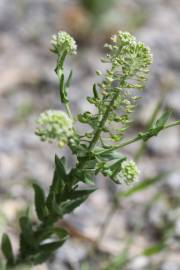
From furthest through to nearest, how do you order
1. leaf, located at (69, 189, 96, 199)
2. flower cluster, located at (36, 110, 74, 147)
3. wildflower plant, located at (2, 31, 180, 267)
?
1. leaf, located at (69, 189, 96, 199)
2. wildflower plant, located at (2, 31, 180, 267)
3. flower cluster, located at (36, 110, 74, 147)

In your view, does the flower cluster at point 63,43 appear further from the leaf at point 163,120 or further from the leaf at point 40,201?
the leaf at point 40,201

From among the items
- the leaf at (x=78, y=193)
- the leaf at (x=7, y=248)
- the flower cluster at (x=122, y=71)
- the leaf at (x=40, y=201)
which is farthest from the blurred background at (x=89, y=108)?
the flower cluster at (x=122, y=71)

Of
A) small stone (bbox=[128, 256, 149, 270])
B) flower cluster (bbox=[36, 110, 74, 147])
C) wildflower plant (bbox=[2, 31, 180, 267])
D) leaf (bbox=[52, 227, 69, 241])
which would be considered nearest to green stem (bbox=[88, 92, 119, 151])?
wildflower plant (bbox=[2, 31, 180, 267])

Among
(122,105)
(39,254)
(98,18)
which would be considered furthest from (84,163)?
(98,18)

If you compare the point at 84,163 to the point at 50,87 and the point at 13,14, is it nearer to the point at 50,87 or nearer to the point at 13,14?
the point at 50,87

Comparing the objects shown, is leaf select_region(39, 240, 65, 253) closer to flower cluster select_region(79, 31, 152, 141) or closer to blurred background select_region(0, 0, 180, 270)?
blurred background select_region(0, 0, 180, 270)

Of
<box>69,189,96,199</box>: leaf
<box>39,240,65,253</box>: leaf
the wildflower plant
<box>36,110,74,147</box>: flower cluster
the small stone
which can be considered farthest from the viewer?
the small stone
